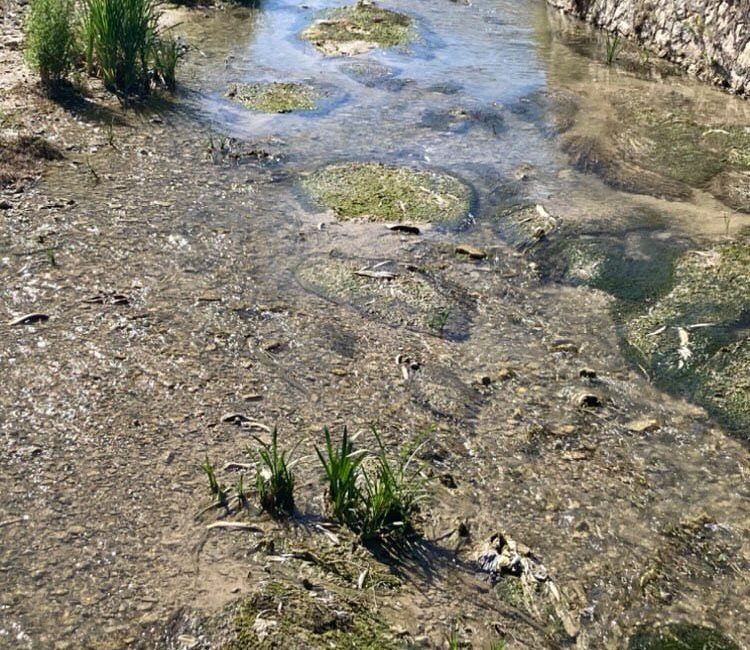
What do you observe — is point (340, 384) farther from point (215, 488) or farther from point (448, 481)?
point (215, 488)

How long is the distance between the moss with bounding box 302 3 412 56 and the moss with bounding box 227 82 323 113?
1.67 metres

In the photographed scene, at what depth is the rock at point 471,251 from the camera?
585 centimetres

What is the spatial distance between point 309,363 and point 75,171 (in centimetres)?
315

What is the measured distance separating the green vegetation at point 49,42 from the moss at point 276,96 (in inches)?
66.8

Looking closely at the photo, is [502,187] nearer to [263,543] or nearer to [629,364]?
[629,364]

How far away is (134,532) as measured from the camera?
3.34m

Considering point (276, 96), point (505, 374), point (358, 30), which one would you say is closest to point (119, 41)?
point (276, 96)

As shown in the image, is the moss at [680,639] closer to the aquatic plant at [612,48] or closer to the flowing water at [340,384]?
the flowing water at [340,384]

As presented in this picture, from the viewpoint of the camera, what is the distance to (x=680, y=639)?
313 centimetres

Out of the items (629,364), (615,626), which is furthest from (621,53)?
(615,626)

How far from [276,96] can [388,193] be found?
268 cm

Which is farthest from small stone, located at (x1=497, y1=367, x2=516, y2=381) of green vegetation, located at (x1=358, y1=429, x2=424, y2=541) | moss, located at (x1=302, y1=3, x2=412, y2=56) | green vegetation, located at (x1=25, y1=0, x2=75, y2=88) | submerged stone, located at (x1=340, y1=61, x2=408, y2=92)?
moss, located at (x1=302, y1=3, x2=412, y2=56)

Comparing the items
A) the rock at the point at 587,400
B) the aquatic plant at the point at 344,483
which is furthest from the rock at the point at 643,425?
the aquatic plant at the point at 344,483

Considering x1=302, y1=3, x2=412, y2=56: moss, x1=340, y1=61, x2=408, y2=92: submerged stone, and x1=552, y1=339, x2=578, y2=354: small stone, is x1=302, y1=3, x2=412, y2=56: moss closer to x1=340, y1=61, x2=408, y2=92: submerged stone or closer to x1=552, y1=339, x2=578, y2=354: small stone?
x1=340, y1=61, x2=408, y2=92: submerged stone
